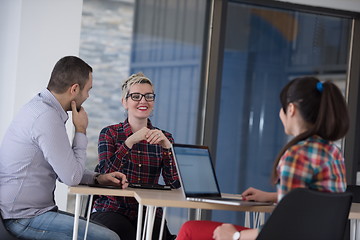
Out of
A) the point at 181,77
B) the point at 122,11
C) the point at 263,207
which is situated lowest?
the point at 263,207

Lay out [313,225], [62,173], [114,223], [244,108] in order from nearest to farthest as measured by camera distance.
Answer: [313,225], [62,173], [114,223], [244,108]

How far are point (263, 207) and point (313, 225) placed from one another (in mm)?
387

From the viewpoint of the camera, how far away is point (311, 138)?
7.63 ft

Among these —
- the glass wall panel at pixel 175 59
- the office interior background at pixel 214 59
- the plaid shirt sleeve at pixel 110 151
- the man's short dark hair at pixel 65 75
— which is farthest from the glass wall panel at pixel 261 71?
the man's short dark hair at pixel 65 75

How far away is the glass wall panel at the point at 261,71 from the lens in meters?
5.85

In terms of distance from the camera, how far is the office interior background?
17.4 feet

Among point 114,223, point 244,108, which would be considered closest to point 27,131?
point 114,223

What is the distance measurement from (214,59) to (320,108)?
3.41 metres

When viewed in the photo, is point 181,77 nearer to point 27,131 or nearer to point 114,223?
point 114,223

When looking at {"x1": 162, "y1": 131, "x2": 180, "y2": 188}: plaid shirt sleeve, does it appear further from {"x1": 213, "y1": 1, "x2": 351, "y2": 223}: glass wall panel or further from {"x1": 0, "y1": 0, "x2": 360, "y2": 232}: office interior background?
{"x1": 213, "y1": 1, "x2": 351, "y2": 223}: glass wall panel

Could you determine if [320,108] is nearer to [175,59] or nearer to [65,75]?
[65,75]

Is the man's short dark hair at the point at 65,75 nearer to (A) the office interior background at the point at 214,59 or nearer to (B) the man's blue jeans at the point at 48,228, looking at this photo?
(B) the man's blue jeans at the point at 48,228

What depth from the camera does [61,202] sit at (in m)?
4.80

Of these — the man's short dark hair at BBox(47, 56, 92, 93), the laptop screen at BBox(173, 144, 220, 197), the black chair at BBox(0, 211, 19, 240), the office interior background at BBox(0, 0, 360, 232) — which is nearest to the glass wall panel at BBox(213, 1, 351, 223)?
the office interior background at BBox(0, 0, 360, 232)
